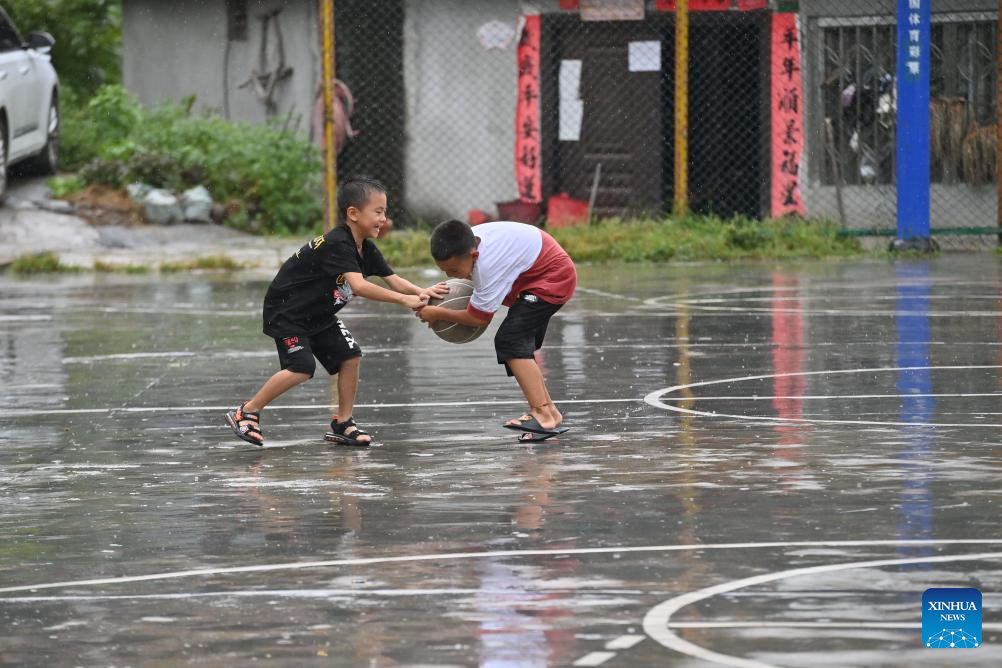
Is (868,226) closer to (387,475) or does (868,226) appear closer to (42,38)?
(42,38)

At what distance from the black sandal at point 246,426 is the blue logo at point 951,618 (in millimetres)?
4405

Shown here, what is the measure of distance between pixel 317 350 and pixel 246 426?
68 centimetres

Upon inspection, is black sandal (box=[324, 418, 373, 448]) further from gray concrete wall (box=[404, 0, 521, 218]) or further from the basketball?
gray concrete wall (box=[404, 0, 521, 218])

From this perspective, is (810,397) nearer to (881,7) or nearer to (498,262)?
(498,262)

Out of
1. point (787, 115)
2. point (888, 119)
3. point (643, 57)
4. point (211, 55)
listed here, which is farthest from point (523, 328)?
point (211, 55)

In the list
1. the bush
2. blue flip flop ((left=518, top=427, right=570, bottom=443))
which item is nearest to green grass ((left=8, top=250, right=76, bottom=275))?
the bush

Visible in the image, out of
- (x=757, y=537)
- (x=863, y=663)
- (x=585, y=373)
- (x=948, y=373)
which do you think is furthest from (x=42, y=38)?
(x=863, y=663)

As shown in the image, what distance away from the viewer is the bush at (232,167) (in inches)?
933

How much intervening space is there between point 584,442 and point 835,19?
45.6ft

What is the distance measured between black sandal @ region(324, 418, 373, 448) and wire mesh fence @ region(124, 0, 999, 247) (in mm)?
12565

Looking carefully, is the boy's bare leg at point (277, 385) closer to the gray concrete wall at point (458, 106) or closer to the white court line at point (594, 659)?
the white court line at point (594, 659)

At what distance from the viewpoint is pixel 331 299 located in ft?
33.0

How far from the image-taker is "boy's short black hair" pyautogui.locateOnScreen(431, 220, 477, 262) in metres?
9.55

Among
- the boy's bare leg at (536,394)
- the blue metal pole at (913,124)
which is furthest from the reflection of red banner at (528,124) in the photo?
the boy's bare leg at (536,394)
